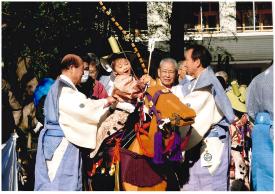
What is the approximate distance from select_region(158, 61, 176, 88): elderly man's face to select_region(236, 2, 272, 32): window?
13507mm

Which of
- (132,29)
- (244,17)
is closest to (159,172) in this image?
(132,29)

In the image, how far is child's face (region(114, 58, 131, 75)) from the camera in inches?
211

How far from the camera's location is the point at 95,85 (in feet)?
18.5

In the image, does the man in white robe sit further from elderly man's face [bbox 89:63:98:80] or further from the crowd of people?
elderly man's face [bbox 89:63:98:80]

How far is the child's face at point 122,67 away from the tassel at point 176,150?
959mm

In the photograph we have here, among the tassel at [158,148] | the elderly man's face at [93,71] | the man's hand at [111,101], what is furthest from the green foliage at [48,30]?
the tassel at [158,148]

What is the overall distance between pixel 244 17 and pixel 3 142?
14.8 meters

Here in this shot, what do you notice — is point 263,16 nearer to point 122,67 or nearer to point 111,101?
point 122,67

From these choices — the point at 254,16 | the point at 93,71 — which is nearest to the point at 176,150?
the point at 93,71

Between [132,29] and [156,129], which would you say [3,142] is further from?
[132,29]

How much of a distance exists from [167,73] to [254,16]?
46.8 feet

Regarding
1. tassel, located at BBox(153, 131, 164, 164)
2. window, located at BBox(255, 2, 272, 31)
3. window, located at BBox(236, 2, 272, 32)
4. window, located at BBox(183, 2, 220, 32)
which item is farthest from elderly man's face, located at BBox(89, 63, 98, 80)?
window, located at BBox(255, 2, 272, 31)

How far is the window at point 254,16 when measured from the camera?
734 inches

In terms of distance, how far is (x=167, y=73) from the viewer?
521 cm
